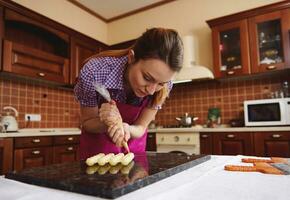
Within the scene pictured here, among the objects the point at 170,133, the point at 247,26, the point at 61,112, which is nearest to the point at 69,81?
the point at 61,112

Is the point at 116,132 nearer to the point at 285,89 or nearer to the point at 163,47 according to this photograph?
the point at 163,47

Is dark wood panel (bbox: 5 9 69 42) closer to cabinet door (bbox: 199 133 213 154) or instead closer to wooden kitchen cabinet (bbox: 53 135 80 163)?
wooden kitchen cabinet (bbox: 53 135 80 163)

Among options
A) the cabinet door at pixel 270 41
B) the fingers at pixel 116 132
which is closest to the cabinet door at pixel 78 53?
the cabinet door at pixel 270 41

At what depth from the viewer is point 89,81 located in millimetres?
898

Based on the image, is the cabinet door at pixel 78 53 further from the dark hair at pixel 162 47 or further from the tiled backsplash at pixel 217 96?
the dark hair at pixel 162 47

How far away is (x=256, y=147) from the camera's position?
221cm

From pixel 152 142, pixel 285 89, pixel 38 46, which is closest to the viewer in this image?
pixel 285 89

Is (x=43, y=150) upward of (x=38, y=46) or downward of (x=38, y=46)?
downward

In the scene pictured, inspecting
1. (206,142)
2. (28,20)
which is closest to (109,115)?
(206,142)

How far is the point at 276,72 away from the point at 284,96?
270 mm

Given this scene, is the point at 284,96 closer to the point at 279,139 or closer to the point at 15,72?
the point at 279,139

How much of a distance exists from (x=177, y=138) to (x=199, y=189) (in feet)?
6.77

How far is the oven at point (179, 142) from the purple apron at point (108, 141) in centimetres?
144

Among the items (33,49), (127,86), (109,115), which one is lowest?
(109,115)
